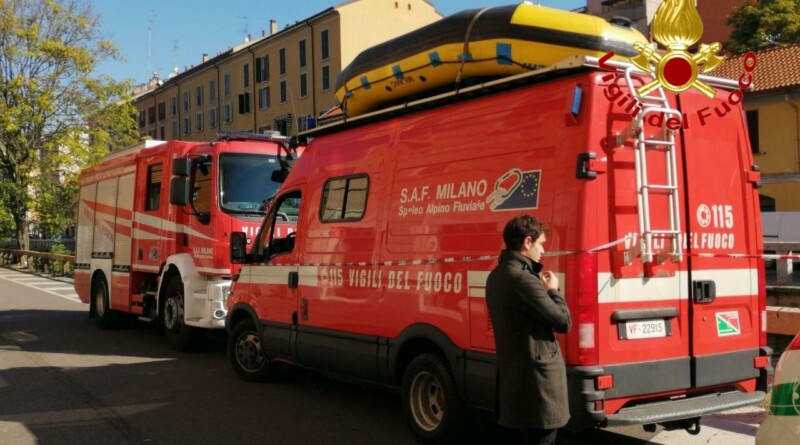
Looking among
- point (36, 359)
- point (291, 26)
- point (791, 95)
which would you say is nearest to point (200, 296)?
point (36, 359)

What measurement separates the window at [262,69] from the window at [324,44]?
7.94m

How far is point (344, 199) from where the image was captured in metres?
6.60

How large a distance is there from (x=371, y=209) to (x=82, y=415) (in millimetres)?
3307

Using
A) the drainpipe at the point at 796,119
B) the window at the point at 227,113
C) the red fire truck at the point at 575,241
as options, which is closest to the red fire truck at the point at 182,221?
the red fire truck at the point at 575,241

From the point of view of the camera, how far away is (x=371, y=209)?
6.21m

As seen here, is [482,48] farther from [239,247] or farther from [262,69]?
[262,69]

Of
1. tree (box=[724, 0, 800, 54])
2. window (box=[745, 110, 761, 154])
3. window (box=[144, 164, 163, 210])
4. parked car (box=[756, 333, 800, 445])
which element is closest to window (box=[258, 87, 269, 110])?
tree (box=[724, 0, 800, 54])

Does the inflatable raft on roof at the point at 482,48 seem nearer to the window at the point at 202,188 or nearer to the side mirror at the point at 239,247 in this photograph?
the side mirror at the point at 239,247

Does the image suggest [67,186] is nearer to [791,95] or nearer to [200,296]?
[200,296]

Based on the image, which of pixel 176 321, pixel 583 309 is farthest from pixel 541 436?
pixel 176 321

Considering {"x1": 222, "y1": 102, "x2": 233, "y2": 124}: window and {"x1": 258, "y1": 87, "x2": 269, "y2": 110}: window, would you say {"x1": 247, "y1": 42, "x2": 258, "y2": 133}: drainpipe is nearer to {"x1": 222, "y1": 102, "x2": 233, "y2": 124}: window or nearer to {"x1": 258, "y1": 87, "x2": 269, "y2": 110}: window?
{"x1": 258, "y1": 87, "x2": 269, "y2": 110}: window

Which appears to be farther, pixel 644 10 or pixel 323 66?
pixel 323 66

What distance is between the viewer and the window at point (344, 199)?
6367 millimetres

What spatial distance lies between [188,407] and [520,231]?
453cm
